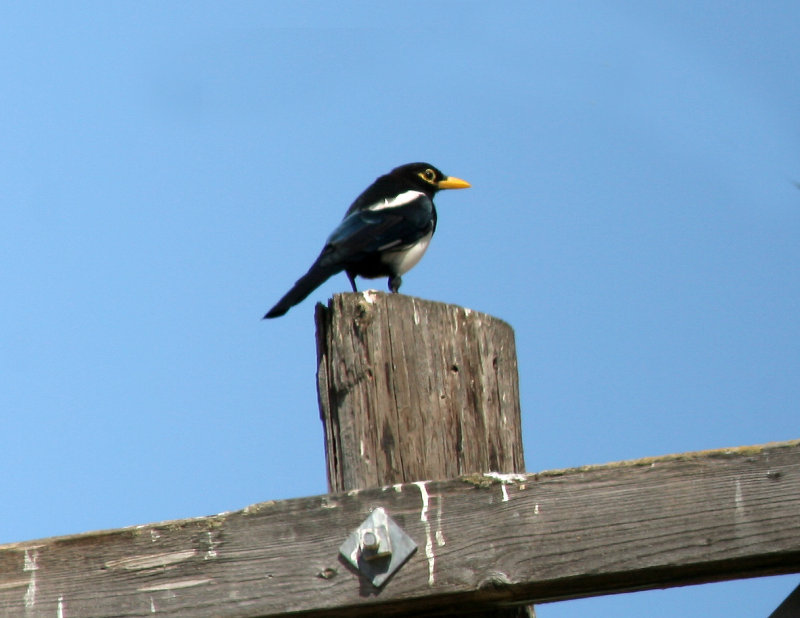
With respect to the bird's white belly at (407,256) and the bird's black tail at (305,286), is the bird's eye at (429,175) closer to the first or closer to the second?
the bird's white belly at (407,256)

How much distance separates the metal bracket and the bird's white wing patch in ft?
13.0

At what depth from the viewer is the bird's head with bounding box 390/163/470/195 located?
7.07 m

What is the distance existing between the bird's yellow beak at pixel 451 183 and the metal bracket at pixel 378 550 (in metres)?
5.34

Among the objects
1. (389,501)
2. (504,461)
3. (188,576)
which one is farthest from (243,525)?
(504,461)

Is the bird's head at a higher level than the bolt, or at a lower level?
higher

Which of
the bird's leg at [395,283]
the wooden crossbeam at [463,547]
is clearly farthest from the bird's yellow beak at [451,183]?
the wooden crossbeam at [463,547]

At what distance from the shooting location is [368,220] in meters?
5.61

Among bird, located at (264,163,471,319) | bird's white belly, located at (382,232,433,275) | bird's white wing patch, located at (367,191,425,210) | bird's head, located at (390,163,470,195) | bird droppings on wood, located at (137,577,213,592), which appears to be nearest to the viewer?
bird droppings on wood, located at (137,577,213,592)

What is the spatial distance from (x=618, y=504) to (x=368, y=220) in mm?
3804

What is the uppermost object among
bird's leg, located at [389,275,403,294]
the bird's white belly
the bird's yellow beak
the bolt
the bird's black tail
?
the bird's yellow beak

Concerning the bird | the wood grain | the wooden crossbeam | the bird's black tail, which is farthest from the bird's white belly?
the wooden crossbeam

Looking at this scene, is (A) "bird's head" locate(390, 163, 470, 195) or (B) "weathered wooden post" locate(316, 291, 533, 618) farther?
(A) "bird's head" locate(390, 163, 470, 195)

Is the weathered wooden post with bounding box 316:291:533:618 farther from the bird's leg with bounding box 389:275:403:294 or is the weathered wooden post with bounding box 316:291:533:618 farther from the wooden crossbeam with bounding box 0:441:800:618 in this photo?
the bird's leg with bounding box 389:275:403:294

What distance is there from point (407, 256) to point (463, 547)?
386 cm
